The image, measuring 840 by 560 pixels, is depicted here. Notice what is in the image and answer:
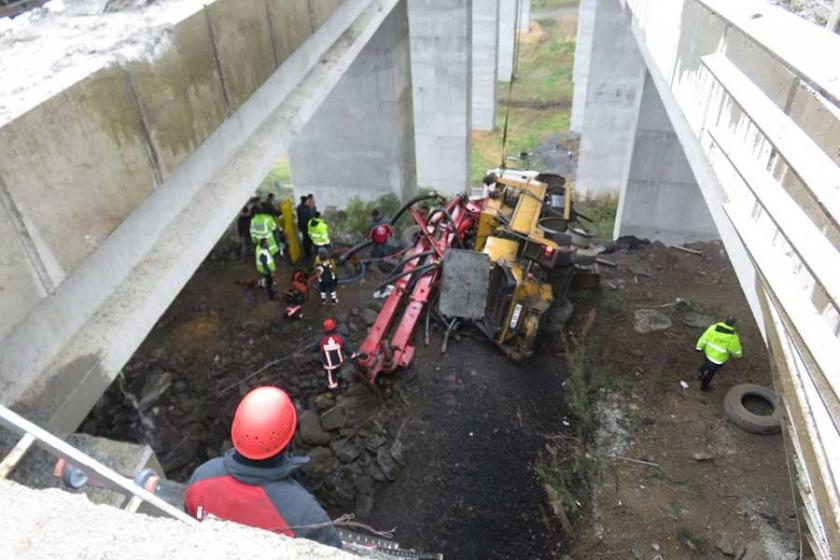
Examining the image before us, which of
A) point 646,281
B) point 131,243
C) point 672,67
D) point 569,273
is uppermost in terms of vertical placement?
point 672,67

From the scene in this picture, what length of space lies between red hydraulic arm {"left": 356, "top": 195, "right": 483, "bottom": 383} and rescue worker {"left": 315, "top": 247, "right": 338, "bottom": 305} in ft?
3.64

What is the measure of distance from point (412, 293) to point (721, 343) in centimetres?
416

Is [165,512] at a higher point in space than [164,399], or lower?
higher

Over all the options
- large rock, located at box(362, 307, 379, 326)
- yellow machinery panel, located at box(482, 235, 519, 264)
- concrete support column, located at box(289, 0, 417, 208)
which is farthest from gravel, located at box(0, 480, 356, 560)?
concrete support column, located at box(289, 0, 417, 208)

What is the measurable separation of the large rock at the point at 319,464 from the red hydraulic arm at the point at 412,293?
1.07m

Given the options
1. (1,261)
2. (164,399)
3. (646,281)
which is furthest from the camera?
(646,281)

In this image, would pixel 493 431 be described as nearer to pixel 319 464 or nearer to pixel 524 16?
pixel 319 464

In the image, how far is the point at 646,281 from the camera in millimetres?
10039

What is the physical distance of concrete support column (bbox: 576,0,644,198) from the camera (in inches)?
536

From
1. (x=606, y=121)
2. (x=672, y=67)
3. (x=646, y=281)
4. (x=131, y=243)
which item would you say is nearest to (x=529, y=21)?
(x=606, y=121)

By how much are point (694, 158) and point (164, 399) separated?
6.77 m

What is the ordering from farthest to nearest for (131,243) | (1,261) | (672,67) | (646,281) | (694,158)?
1. (646,281)
2. (672,67)
3. (694,158)
4. (131,243)
5. (1,261)

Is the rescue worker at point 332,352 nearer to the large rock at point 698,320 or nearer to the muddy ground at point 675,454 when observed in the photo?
the muddy ground at point 675,454

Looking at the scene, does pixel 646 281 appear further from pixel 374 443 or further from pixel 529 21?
pixel 529 21
